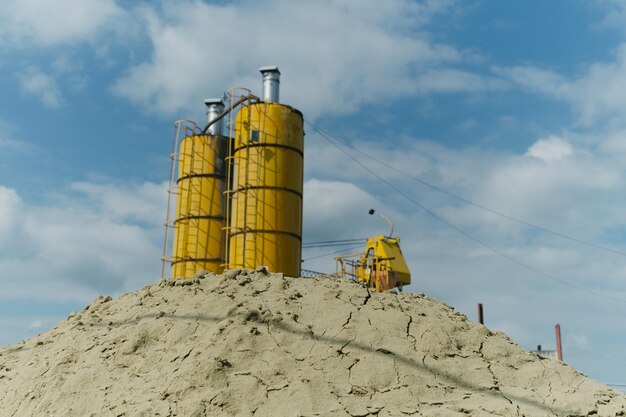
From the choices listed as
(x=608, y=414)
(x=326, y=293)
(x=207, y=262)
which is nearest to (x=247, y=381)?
(x=326, y=293)

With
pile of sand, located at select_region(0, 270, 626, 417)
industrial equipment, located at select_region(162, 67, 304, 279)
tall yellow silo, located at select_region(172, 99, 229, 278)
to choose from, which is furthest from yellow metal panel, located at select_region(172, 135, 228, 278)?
pile of sand, located at select_region(0, 270, 626, 417)

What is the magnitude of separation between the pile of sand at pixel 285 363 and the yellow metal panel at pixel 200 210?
21.8 feet

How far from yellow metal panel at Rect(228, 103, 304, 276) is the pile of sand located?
10.1 ft

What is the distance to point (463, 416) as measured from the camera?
25.2 ft

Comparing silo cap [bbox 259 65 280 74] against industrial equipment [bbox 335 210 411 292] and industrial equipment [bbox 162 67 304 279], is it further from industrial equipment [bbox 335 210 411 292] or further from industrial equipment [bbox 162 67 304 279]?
industrial equipment [bbox 335 210 411 292]

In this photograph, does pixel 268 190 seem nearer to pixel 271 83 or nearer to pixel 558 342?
pixel 271 83

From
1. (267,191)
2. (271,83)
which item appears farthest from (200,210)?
(271,83)

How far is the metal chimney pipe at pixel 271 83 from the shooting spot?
51.9 ft

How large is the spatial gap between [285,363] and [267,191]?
6.55 meters

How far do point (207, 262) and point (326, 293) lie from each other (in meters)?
Answer: 8.25

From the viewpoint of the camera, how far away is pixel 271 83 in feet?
52.4

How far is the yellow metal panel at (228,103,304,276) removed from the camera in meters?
14.2

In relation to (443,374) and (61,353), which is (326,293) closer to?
(443,374)

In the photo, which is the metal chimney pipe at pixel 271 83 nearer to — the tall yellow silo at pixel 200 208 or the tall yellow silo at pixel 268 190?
the tall yellow silo at pixel 268 190
